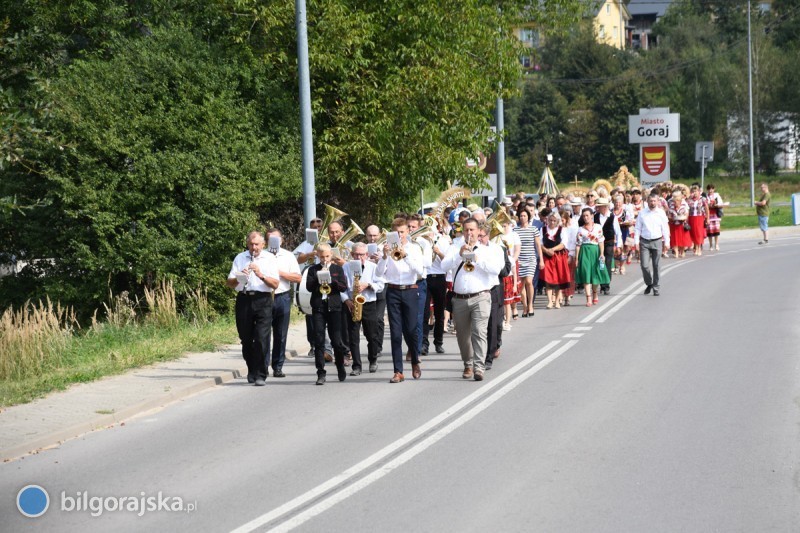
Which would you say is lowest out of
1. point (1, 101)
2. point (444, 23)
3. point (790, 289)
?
A: point (790, 289)

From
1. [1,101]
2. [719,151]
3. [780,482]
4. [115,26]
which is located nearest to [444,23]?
[115,26]

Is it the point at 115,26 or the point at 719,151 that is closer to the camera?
the point at 115,26

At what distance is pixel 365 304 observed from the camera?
1499 centimetres

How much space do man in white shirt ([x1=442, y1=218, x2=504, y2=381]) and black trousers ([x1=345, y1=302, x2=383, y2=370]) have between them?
3.70 feet

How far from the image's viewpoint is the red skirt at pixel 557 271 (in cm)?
2208

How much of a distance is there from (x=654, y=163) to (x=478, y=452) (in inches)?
1370

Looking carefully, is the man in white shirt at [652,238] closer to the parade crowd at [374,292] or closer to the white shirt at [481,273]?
the parade crowd at [374,292]

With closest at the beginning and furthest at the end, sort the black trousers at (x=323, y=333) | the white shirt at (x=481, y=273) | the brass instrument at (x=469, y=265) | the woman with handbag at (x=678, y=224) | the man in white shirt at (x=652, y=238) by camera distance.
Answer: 1. the brass instrument at (x=469, y=265)
2. the white shirt at (x=481, y=273)
3. the black trousers at (x=323, y=333)
4. the man in white shirt at (x=652, y=238)
5. the woman with handbag at (x=678, y=224)

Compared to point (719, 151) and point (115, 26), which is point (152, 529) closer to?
point (115, 26)

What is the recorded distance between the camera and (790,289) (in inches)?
928

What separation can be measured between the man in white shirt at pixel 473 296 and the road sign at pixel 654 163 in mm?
30044

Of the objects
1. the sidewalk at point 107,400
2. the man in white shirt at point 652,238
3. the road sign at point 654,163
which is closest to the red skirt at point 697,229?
the man in white shirt at point 652,238

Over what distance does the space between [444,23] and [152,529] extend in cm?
1853

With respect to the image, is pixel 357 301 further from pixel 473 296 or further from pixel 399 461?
pixel 399 461
